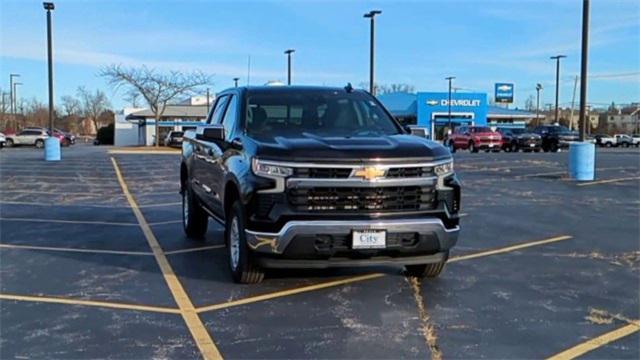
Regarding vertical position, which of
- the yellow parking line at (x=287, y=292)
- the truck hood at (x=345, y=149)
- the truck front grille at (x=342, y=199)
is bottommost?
the yellow parking line at (x=287, y=292)

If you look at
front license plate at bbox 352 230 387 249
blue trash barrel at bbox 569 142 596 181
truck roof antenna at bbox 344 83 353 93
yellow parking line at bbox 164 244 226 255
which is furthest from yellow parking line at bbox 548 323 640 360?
blue trash barrel at bbox 569 142 596 181

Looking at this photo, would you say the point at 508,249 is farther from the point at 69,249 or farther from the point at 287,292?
the point at 69,249

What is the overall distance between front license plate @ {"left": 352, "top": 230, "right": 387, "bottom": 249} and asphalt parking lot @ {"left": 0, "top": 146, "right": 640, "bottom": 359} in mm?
521

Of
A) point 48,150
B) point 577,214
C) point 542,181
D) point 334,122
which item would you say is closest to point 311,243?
point 334,122

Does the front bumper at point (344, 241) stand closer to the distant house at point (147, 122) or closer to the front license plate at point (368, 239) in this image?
the front license plate at point (368, 239)

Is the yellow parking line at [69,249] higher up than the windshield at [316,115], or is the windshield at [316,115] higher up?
the windshield at [316,115]

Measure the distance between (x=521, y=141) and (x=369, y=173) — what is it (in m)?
37.7

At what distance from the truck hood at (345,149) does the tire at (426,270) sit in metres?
1.13

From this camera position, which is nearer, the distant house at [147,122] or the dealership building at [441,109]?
the distant house at [147,122]

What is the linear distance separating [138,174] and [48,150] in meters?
8.28

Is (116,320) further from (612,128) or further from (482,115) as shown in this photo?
(612,128)

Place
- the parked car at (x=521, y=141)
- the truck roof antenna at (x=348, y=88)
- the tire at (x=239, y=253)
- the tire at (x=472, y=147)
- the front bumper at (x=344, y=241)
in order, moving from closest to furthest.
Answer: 1. the front bumper at (x=344, y=241)
2. the tire at (x=239, y=253)
3. the truck roof antenna at (x=348, y=88)
4. the parked car at (x=521, y=141)
5. the tire at (x=472, y=147)

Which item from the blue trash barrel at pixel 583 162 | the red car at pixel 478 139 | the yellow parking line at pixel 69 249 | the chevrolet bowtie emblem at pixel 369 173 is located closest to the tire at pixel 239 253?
the chevrolet bowtie emblem at pixel 369 173

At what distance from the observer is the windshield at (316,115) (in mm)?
6887
